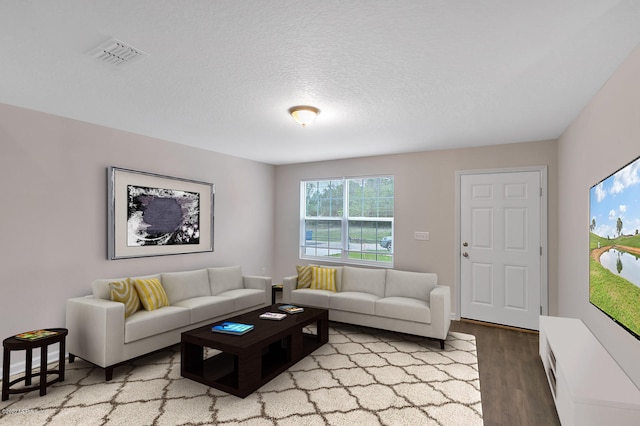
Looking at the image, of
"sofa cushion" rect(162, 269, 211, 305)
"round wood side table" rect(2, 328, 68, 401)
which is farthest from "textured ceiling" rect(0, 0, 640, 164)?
"round wood side table" rect(2, 328, 68, 401)

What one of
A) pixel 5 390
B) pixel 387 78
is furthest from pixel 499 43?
pixel 5 390

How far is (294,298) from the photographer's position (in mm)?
4594

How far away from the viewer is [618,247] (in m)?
1.99

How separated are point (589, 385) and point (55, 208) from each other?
4.39 m

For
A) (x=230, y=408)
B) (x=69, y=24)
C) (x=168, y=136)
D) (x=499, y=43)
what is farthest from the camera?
(x=168, y=136)

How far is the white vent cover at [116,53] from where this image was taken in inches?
78.0

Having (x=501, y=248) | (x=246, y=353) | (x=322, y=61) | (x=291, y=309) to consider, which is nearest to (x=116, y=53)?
(x=322, y=61)

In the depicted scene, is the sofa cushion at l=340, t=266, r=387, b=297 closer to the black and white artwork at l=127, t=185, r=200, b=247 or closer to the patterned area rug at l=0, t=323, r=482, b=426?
the patterned area rug at l=0, t=323, r=482, b=426

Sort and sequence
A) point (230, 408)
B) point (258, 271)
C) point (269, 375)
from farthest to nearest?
point (258, 271) → point (269, 375) → point (230, 408)

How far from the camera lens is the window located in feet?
17.3

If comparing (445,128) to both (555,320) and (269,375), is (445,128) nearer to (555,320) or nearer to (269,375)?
(555,320)

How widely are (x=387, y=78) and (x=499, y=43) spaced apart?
0.74 m

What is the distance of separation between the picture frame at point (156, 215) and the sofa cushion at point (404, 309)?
2573 millimetres

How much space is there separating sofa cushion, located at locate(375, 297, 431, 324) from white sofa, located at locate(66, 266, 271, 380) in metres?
1.70
